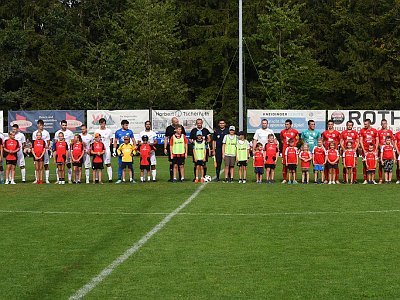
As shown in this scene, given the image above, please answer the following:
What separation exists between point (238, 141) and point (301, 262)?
42.1ft

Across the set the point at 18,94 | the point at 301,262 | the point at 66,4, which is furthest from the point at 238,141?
the point at 66,4

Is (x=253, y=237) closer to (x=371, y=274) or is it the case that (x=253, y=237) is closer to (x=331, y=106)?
(x=371, y=274)

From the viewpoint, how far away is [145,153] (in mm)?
22609

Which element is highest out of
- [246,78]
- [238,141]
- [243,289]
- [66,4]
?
[66,4]

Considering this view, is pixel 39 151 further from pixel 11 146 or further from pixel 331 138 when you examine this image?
pixel 331 138

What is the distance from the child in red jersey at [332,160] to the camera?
21.9m

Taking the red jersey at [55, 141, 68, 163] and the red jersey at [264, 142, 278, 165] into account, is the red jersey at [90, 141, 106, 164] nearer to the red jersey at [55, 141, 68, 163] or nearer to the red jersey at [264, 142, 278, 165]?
the red jersey at [55, 141, 68, 163]

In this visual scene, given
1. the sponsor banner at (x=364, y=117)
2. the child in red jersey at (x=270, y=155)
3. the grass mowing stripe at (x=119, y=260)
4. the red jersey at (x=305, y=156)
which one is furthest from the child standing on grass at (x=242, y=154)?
the sponsor banner at (x=364, y=117)

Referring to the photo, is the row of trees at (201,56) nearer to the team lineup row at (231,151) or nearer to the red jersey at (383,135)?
the team lineup row at (231,151)

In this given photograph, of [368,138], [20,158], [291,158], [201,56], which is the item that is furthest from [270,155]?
[201,56]

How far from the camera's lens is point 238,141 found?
22.6 metres

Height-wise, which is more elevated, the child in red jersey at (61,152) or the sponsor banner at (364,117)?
the sponsor banner at (364,117)

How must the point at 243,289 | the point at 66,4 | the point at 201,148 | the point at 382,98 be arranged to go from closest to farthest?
1. the point at 243,289
2. the point at 201,148
3. the point at 382,98
4. the point at 66,4

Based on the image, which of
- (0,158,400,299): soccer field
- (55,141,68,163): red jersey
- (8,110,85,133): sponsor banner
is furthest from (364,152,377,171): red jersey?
(8,110,85,133): sponsor banner
